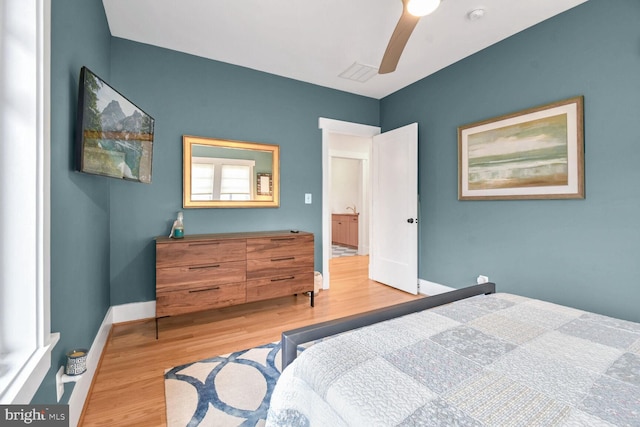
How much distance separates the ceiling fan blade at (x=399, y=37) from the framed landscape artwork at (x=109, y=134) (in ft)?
5.65

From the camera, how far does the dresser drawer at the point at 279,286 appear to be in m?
2.90

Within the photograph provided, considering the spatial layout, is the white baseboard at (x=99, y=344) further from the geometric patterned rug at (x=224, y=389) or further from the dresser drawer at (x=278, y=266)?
the dresser drawer at (x=278, y=266)

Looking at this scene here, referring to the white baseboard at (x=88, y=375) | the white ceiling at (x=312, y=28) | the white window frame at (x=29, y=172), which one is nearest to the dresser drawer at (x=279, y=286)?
the white baseboard at (x=88, y=375)

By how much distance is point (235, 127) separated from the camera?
3.30 metres

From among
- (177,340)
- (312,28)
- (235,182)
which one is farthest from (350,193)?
(177,340)

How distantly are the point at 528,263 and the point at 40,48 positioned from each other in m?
3.45

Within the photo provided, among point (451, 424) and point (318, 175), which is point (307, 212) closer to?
point (318, 175)

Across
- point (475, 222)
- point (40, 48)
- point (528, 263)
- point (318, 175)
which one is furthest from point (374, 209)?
point (40, 48)

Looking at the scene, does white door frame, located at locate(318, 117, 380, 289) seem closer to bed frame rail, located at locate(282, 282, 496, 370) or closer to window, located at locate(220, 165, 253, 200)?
window, located at locate(220, 165, 253, 200)

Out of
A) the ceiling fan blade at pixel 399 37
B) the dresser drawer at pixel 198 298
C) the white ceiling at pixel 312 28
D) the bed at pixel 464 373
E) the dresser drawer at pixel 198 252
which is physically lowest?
the dresser drawer at pixel 198 298

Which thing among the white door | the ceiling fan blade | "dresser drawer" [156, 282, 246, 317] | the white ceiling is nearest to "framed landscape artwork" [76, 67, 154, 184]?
the white ceiling

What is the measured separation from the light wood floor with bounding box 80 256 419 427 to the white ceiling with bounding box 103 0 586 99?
2.69 metres

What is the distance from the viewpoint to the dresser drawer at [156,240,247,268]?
8.27ft

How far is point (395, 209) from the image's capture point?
3.93 metres
